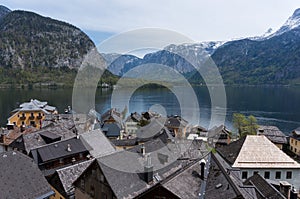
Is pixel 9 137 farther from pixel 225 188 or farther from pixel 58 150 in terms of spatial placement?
pixel 225 188

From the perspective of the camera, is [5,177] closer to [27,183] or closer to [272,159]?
[27,183]

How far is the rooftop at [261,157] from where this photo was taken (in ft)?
95.6

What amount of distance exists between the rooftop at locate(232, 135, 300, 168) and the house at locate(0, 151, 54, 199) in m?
19.4

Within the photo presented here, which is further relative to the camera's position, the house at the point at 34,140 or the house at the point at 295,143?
the house at the point at 295,143

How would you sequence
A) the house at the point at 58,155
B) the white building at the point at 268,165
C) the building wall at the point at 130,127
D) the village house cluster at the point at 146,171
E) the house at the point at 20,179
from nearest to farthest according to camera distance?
the village house cluster at the point at 146,171, the house at the point at 20,179, the white building at the point at 268,165, the house at the point at 58,155, the building wall at the point at 130,127

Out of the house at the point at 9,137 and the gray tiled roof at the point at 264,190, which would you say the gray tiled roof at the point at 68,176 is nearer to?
the gray tiled roof at the point at 264,190

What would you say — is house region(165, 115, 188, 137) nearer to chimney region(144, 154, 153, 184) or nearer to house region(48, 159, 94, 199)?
house region(48, 159, 94, 199)

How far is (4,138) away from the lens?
45.4 meters

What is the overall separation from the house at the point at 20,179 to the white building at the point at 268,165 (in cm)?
1928

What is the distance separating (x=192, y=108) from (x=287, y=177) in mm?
82389

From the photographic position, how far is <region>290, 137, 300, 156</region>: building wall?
163 ft

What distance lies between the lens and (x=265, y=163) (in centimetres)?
2930

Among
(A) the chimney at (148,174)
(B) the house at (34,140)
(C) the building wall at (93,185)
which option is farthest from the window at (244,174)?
(B) the house at (34,140)

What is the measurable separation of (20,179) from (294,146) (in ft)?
159
